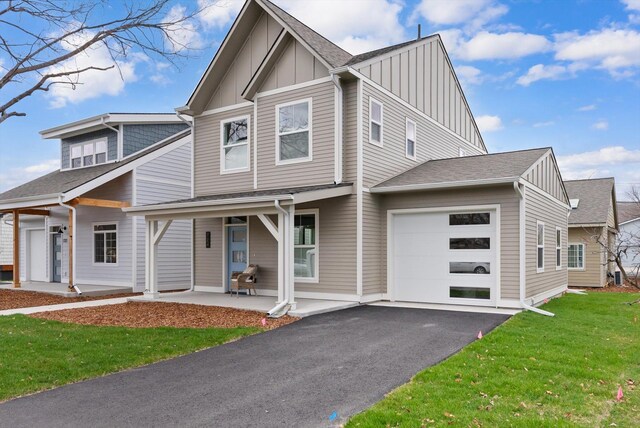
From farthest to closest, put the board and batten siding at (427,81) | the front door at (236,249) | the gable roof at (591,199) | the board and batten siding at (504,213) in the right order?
the gable roof at (591,199)
the front door at (236,249)
the board and batten siding at (427,81)
the board and batten siding at (504,213)

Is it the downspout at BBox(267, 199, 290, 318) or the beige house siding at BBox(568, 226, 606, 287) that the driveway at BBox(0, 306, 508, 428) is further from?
the beige house siding at BBox(568, 226, 606, 287)

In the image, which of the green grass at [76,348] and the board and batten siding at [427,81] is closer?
the green grass at [76,348]

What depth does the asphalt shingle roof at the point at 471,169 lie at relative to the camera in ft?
35.3

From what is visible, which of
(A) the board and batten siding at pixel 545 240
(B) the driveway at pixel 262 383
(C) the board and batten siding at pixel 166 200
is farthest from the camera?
(C) the board and batten siding at pixel 166 200

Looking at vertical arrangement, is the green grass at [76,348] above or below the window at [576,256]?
below

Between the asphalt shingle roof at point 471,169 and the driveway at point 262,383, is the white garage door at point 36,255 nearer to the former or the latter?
the asphalt shingle roof at point 471,169

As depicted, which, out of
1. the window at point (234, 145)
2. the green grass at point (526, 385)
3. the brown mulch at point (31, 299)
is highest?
the window at point (234, 145)

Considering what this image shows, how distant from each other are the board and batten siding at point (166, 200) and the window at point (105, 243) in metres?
1.21

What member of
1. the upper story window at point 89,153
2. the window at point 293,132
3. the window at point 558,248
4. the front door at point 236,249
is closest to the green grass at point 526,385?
the window at point 293,132

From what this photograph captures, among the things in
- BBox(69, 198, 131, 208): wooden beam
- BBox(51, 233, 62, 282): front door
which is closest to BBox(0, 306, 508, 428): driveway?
BBox(69, 198, 131, 208): wooden beam

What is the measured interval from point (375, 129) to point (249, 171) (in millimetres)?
3726

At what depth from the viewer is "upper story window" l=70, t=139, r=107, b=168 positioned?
17500 mm

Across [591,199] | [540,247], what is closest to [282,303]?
[540,247]

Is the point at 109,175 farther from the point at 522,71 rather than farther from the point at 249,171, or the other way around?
the point at 522,71
